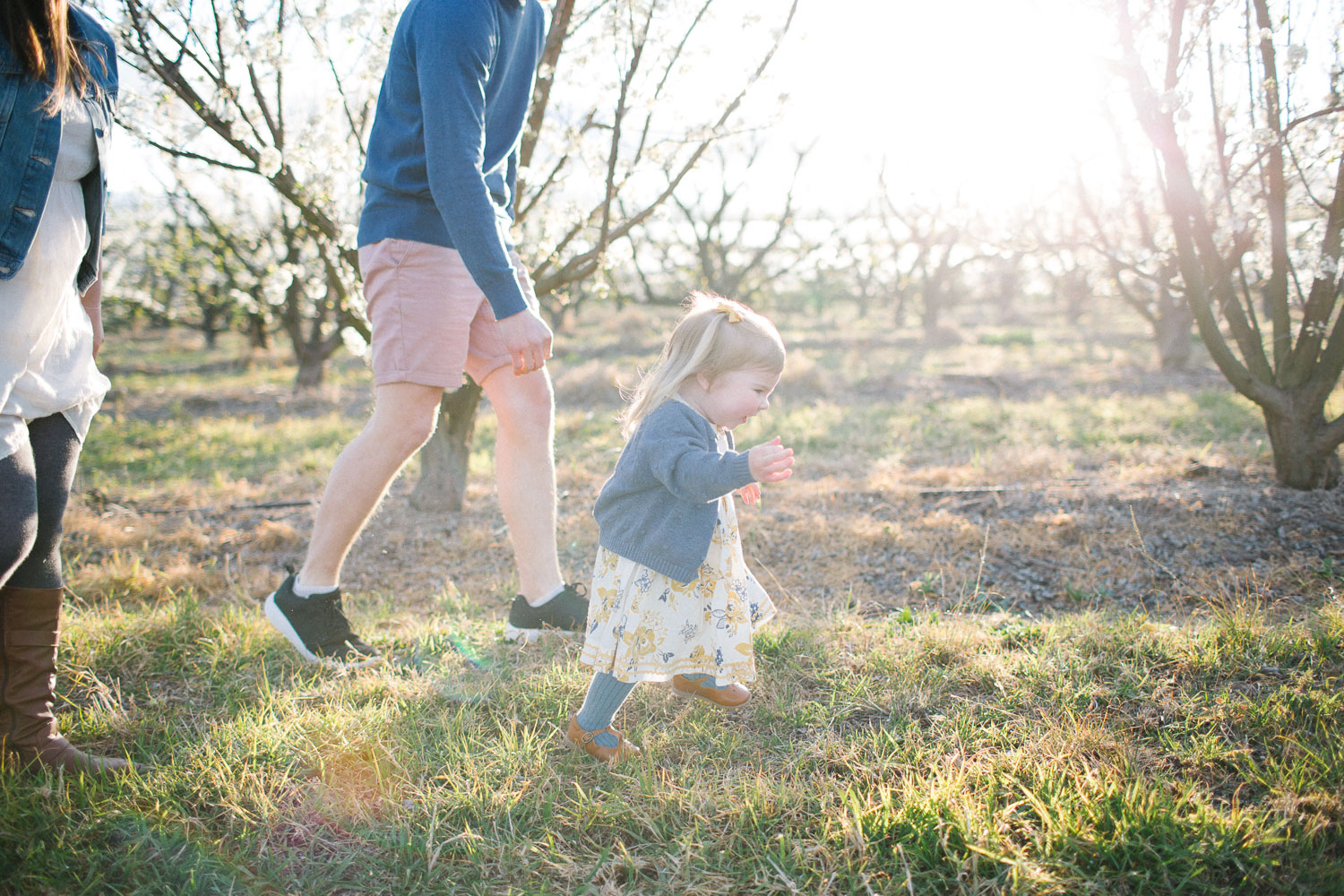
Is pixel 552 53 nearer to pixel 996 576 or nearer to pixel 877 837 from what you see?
pixel 996 576

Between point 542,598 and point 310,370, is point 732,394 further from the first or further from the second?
point 310,370

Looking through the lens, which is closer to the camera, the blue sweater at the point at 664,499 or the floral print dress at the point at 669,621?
the blue sweater at the point at 664,499

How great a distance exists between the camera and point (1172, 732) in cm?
179

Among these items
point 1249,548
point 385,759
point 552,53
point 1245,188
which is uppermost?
point 552,53

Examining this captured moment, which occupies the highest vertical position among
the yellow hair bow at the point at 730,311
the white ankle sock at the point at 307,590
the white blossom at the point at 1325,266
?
the white blossom at the point at 1325,266

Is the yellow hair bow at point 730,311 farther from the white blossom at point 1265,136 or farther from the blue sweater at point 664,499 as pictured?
the white blossom at point 1265,136

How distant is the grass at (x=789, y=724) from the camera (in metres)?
1.43

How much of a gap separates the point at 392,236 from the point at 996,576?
8.61ft

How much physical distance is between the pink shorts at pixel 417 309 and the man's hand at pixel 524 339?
24 cm

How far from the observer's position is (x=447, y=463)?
408 centimetres

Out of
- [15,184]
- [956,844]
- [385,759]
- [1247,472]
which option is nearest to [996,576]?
[956,844]

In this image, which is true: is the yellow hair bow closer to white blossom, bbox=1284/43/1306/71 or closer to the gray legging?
the gray legging

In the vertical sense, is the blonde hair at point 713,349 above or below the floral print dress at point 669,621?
above

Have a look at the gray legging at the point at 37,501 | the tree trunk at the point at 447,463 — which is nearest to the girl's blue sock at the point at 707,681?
the gray legging at the point at 37,501
